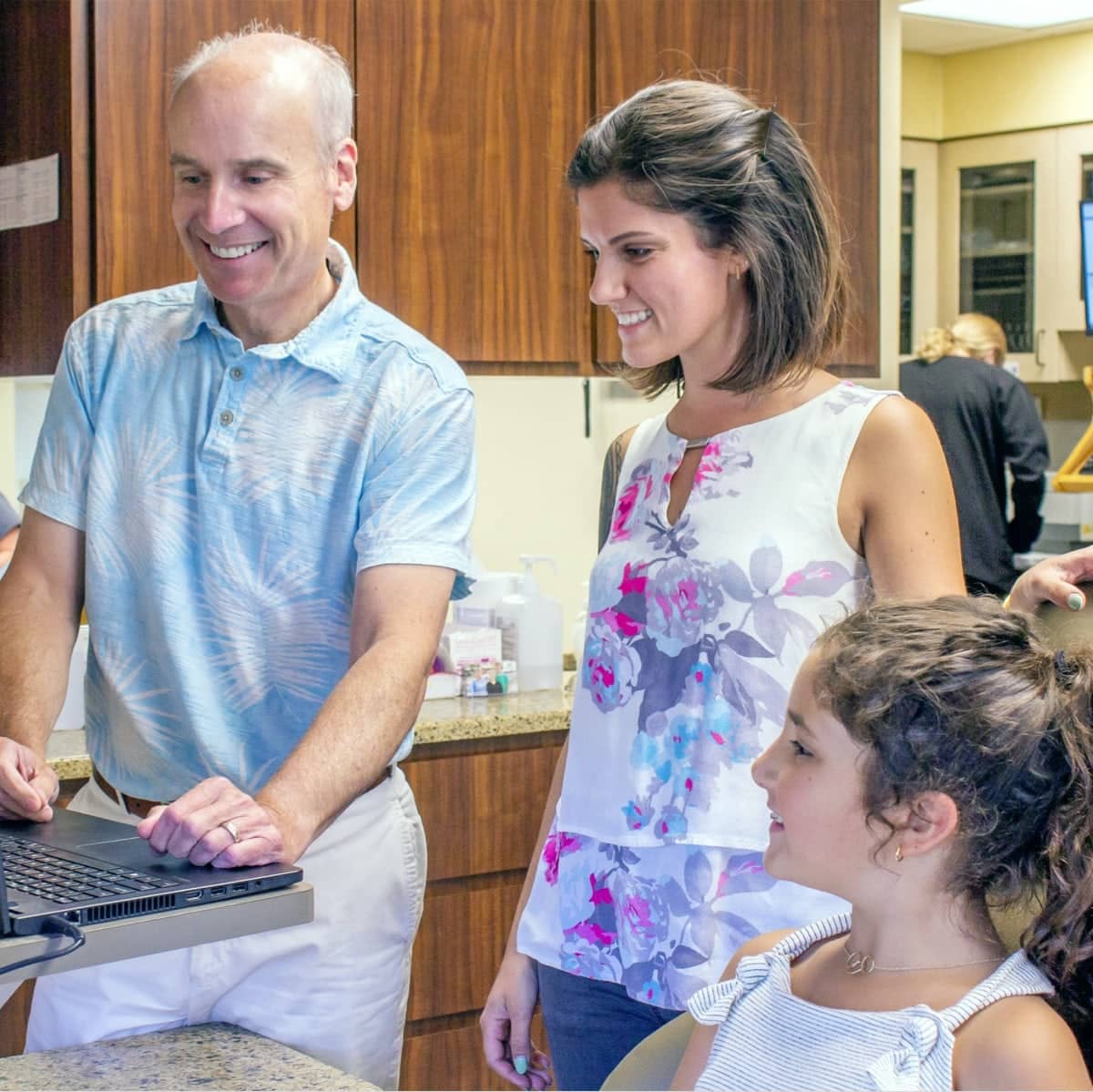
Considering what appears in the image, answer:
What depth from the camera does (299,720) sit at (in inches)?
64.4

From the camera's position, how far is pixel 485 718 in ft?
9.36

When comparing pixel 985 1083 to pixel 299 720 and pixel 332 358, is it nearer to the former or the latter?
pixel 299 720

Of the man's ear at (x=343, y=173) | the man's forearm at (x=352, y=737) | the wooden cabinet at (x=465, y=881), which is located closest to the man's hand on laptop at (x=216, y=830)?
the man's forearm at (x=352, y=737)

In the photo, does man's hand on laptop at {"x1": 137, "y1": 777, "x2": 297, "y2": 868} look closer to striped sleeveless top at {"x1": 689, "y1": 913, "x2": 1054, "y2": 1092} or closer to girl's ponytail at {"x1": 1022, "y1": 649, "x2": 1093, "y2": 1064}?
striped sleeveless top at {"x1": 689, "y1": 913, "x2": 1054, "y2": 1092}

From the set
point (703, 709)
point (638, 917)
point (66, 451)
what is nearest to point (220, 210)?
point (66, 451)

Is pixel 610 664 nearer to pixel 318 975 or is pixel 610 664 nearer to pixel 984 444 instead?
pixel 318 975

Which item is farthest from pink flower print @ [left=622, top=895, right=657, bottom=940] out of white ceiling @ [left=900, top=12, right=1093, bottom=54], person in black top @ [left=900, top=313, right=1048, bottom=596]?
white ceiling @ [left=900, top=12, right=1093, bottom=54]

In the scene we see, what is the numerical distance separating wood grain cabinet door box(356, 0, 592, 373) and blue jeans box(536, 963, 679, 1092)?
1680 millimetres

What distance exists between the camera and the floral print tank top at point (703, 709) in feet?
4.61

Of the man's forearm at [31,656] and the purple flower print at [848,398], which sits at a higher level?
the purple flower print at [848,398]

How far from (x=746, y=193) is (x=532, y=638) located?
5.74 ft

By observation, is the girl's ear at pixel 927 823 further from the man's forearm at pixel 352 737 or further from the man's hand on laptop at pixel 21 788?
the man's hand on laptop at pixel 21 788

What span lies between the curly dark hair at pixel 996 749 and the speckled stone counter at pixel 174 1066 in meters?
0.45

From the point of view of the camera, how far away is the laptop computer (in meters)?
1.03
